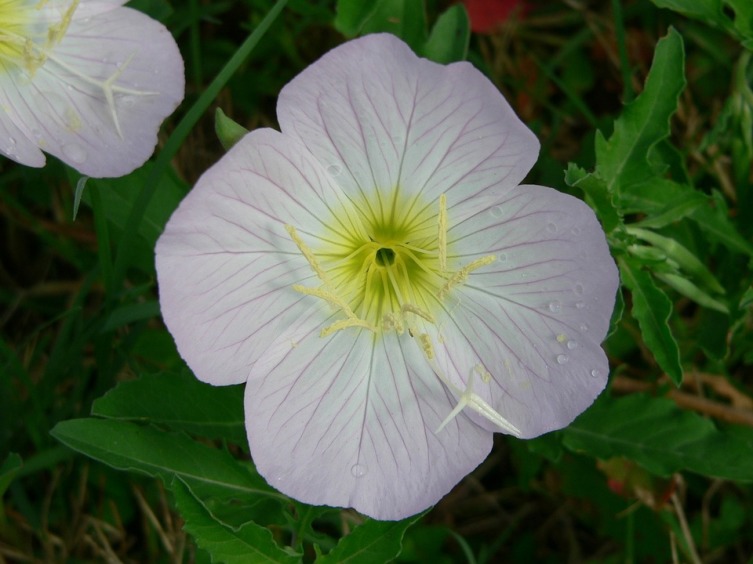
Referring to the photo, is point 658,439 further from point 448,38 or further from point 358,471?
point 448,38

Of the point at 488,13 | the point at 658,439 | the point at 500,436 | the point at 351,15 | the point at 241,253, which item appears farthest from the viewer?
the point at 488,13

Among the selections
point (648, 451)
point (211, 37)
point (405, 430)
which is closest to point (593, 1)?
point (211, 37)

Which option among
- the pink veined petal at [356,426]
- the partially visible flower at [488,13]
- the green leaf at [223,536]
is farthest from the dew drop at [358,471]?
the partially visible flower at [488,13]

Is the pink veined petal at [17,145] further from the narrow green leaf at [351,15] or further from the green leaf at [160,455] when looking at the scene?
the narrow green leaf at [351,15]

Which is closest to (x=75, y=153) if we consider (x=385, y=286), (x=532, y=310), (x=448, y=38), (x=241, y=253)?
(x=241, y=253)

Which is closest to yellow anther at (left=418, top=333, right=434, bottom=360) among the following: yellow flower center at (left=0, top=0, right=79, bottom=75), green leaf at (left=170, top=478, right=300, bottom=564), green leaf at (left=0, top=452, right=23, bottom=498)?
green leaf at (left=170, top=478, right=300, bottom=564)

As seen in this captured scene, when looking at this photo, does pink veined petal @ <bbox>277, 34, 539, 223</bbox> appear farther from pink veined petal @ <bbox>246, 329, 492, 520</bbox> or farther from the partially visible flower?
the partially visible flower
